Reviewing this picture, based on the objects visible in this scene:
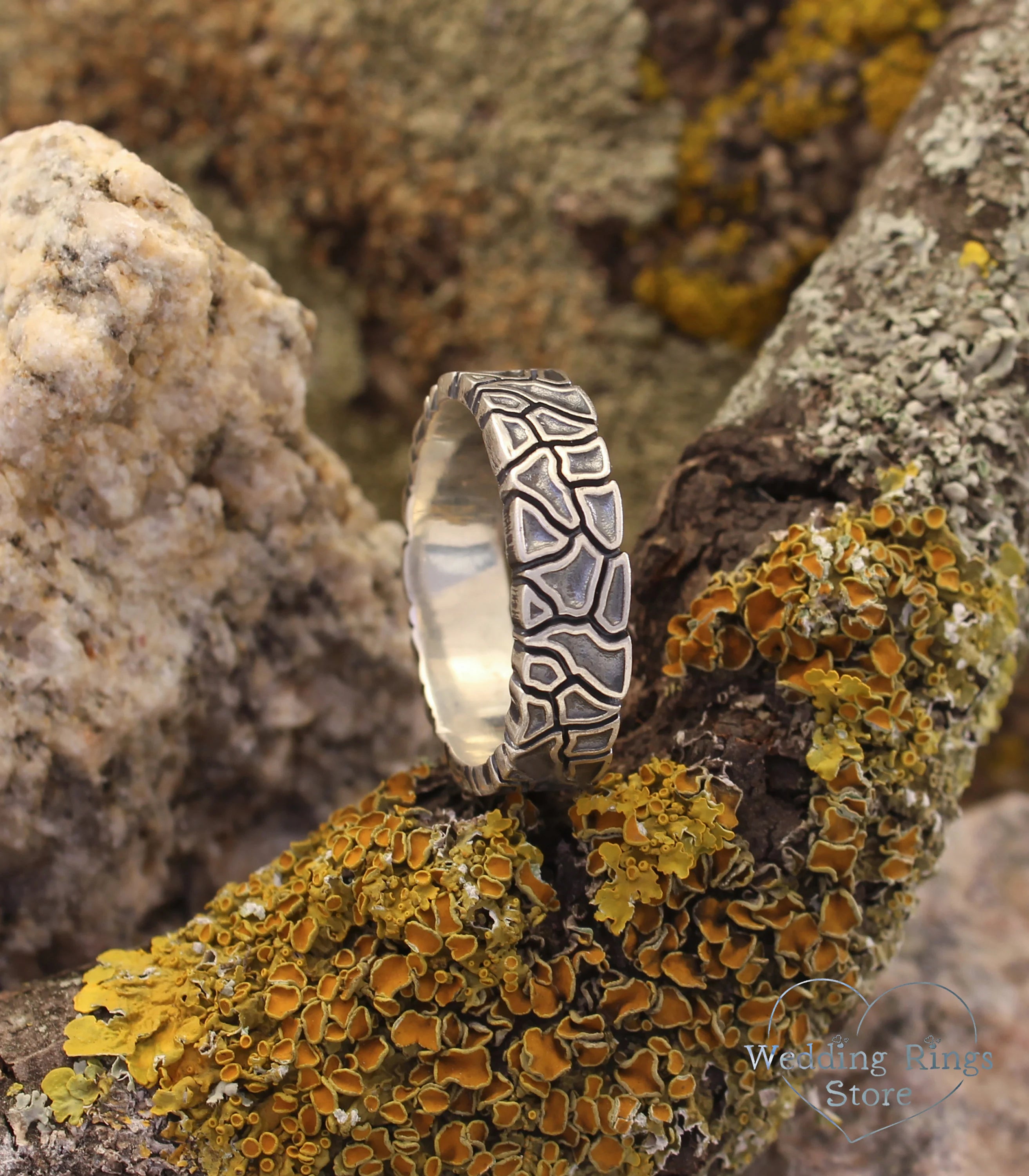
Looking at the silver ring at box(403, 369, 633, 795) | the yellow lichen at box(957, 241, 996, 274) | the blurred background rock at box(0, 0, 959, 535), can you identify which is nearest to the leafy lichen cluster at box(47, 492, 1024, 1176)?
the silver ring at box(403, 369, 633, 795)

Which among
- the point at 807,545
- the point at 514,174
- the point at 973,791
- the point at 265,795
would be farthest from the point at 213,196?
the point at 973,791

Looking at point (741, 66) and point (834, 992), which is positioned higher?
point (741, 66)

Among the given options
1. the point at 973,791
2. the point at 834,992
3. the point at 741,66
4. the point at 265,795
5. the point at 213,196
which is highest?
the point at 741,66

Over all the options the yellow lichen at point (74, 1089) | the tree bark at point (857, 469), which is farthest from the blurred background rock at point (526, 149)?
the yellow lichen at point (74, 1089)

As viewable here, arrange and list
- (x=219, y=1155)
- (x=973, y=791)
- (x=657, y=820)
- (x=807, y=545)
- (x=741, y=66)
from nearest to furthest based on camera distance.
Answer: (x=219, y=1155), (x=657, y=820), (x=807, y=545), (x=741, y=66), (x=973, y=791)

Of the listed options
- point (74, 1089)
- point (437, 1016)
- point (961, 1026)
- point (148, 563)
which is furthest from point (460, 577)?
point (961, 1026)

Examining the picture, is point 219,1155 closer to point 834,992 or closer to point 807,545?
point 834,992

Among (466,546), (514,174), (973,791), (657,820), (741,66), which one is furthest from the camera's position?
(973,791)
